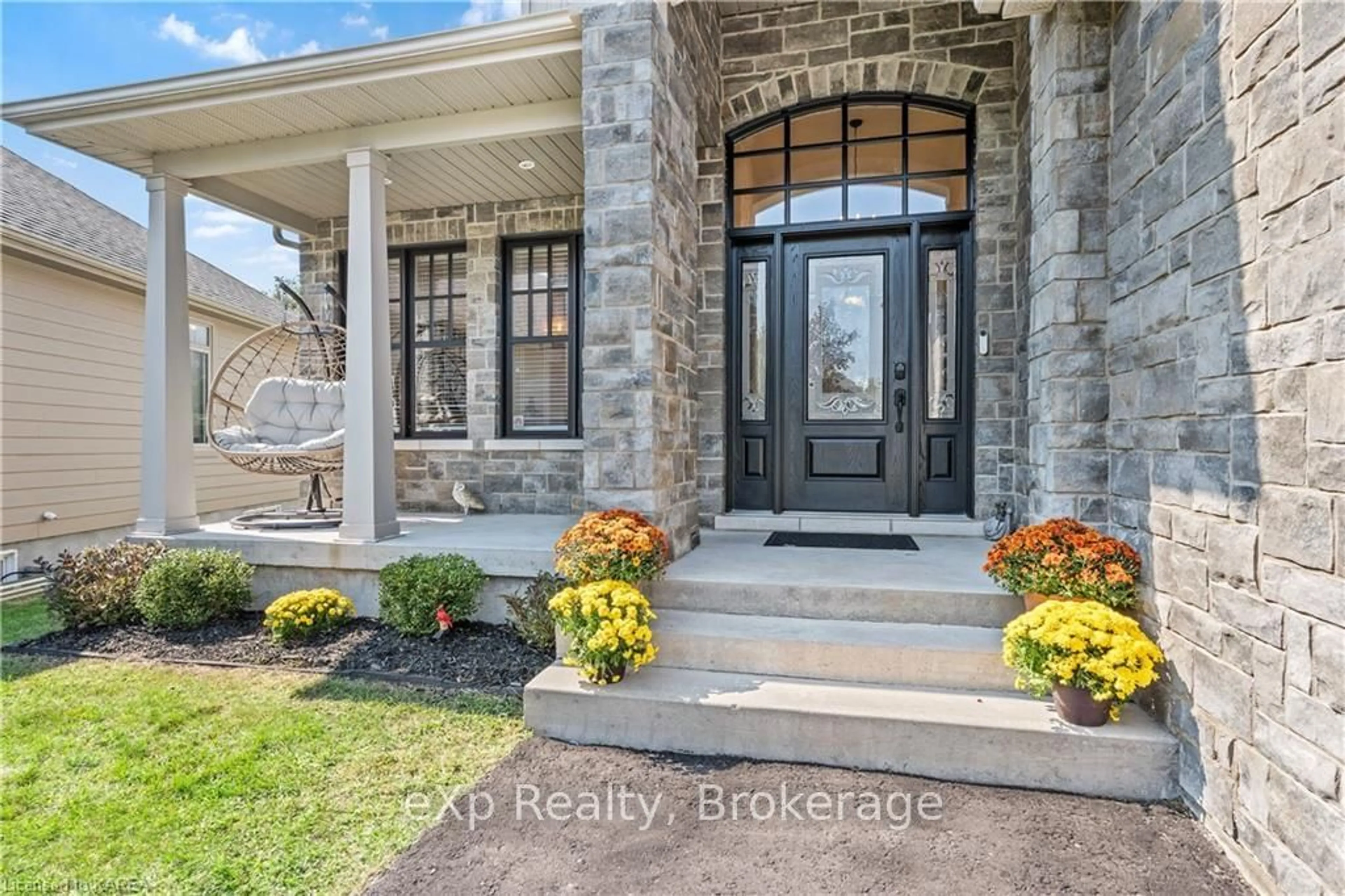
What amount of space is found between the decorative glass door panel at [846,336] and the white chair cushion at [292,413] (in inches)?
146

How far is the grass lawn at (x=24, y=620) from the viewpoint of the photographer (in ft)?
14.2

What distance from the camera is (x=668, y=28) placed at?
3.58m

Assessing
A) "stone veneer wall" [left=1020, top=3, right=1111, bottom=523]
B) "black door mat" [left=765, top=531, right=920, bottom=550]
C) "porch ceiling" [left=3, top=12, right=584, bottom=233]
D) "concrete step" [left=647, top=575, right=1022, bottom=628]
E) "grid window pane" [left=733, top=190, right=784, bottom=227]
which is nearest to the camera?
"stone veneer wall" [left=1020, top=3, right=1111, bottom=523]

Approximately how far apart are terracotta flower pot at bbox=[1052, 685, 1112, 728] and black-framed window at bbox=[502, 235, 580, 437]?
13.8ft

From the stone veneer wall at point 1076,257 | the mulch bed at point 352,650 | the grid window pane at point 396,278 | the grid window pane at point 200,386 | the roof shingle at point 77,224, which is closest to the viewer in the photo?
the stone veneer wall at point 1076,257

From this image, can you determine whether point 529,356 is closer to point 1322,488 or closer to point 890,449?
point 890,449

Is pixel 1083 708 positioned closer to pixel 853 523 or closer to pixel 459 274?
pixel 853 523

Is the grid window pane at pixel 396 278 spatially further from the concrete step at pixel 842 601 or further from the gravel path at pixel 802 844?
the gravel path at pixel 802 844

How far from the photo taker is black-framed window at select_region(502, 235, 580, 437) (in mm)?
5730

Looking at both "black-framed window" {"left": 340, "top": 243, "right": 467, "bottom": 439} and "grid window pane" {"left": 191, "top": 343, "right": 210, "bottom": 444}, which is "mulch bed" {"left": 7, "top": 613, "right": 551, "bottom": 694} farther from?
"grid window pane" {"left": 191, "top": 343, "right": 210, "bottom": 444}

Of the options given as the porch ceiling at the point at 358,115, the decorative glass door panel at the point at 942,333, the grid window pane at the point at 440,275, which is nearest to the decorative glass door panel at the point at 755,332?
the decorative glass door panel at the point at 942,333

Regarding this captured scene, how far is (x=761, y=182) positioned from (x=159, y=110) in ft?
13.1

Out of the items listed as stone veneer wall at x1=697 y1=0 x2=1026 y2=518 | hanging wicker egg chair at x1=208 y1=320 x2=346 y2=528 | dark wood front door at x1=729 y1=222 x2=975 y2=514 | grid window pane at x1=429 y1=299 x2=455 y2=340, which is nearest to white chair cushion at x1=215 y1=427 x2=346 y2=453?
hanging wicker egg chair at x1=208 y1=320 x2=346 y2=528

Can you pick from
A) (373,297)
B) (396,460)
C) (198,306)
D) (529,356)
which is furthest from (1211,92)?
(198,306)
